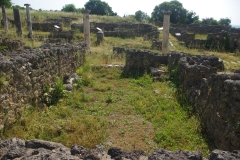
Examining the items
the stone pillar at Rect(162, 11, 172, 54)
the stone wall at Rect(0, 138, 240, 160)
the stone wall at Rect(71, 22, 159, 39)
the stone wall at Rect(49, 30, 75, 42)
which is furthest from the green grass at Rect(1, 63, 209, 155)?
the stone wall at Rect(71, 22, 159, 39)

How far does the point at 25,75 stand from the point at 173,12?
2246 inches

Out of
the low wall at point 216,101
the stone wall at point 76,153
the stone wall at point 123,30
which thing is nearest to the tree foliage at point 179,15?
the stone wall at point 123,30

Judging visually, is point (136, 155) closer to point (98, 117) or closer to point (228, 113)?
point (228, 113)

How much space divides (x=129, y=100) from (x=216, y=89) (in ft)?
9.17

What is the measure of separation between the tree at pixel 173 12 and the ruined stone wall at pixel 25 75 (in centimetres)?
4839

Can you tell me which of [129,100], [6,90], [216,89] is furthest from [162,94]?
[6,90]

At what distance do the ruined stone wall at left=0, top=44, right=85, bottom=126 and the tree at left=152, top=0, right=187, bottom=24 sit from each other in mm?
48392

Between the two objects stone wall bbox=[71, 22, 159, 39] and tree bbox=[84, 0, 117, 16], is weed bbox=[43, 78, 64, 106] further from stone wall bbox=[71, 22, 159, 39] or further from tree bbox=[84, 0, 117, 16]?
tree bbox=[84, 0, 117, 16]

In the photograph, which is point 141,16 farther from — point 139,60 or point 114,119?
point 114,119

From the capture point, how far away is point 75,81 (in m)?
8.25

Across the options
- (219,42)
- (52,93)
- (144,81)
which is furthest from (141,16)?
(52,93)

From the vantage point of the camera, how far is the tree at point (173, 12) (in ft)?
182

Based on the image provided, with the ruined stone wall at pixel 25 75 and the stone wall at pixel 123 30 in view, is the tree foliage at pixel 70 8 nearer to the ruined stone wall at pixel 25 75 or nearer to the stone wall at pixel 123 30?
the stone wall at pixel 123 30

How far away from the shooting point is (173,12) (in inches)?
2250
